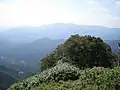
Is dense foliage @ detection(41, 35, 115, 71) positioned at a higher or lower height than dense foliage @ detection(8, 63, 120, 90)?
lower

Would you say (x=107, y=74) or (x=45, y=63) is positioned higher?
(x=107, y=74)

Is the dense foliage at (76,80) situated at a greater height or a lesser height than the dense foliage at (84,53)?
greater

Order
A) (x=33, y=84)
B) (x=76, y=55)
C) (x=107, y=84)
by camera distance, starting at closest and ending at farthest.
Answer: (x=107, y=84) → (x=33, y=84) → (x=76, y=55)

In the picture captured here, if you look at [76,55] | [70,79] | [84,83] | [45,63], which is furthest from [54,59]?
[84,83]

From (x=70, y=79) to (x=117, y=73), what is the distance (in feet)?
12.7

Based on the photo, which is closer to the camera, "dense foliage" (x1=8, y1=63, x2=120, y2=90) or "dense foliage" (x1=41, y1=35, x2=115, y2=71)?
"dense foliage" (x1=8, y1=63, x2=120, y2=90)

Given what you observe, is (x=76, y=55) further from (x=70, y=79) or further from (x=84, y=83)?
(x=84, y=83)

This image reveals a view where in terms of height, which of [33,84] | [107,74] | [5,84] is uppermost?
[107,74]

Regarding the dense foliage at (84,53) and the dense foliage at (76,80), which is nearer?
the dense foliage at (76,80)

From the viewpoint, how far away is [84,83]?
44.1 ft

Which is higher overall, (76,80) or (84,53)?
(76,80)

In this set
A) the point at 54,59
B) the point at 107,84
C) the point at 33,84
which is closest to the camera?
the point at 107,84

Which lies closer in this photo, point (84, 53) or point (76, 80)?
point (76, 80)

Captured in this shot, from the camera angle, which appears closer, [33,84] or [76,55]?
[33,84]
